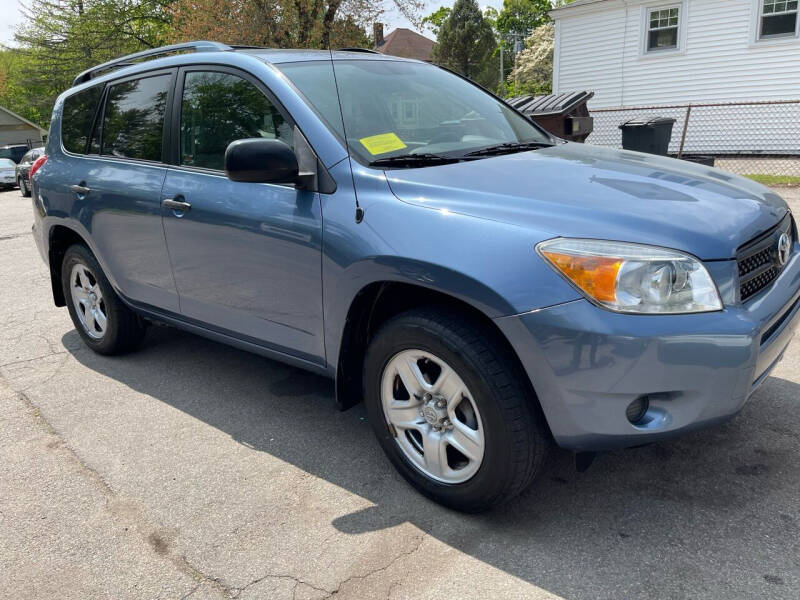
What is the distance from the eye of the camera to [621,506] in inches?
108

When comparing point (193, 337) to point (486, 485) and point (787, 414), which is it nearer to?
point (486, 485)

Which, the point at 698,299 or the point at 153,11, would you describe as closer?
the point at 698,299

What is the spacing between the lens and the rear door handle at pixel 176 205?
11.6ft

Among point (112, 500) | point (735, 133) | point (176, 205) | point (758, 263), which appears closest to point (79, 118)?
point (176, 205)

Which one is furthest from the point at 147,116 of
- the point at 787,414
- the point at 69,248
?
the point at 787,414

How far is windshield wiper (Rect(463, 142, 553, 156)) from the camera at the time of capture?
3237mm

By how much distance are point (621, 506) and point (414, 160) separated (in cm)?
165

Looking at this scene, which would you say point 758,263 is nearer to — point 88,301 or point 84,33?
point 88,301

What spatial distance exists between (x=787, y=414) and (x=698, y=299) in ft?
5.03

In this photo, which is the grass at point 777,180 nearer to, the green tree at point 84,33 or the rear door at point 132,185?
the rear door at point 132,185

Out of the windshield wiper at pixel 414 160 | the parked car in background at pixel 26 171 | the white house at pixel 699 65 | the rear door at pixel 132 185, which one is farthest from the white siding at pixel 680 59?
the rear door at pixel 132 185

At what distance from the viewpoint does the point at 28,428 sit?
375 cm

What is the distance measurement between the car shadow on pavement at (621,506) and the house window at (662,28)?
15747 millimetres

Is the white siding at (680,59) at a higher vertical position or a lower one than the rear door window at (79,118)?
higher
